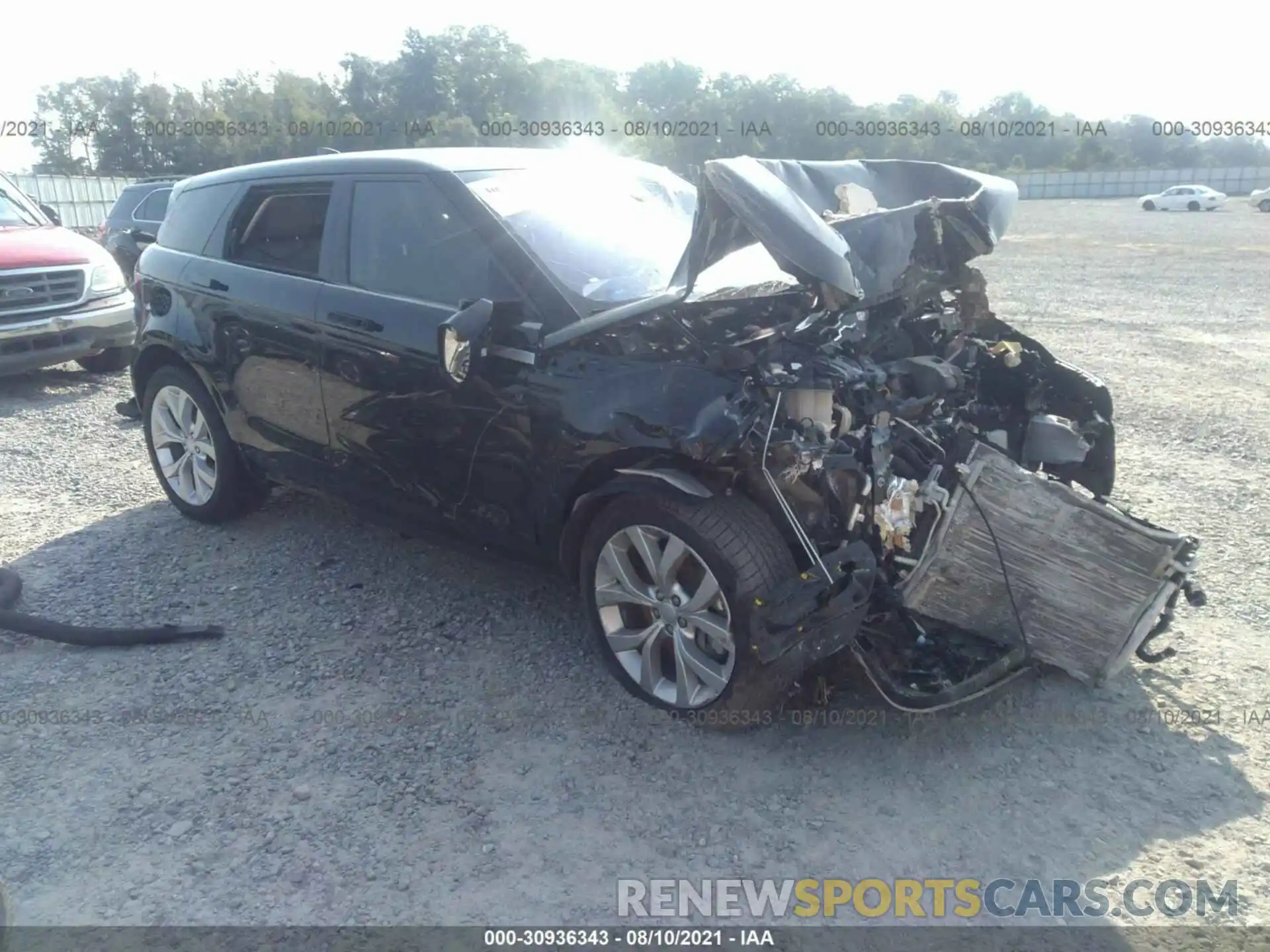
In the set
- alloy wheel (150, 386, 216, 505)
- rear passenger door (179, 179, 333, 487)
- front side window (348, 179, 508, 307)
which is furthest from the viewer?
alloy wheel (150, 386, 216, 505)

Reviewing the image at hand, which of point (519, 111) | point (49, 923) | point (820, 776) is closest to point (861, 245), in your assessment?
point (820, 776)

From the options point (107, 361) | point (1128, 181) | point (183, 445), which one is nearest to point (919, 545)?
point (183, 445)

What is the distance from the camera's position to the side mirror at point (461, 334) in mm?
3539

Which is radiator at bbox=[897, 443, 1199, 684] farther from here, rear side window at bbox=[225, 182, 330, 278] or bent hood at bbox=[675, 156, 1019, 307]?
rear side window at bbox=[225, 182, 330, 278]

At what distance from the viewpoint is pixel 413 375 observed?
13.3 feet

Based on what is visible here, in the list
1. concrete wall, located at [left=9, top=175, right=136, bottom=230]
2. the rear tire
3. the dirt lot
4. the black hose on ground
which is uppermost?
the dirt lot

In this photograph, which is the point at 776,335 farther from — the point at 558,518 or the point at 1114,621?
the point at 1114,621

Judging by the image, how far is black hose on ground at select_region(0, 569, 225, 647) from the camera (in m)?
4.23

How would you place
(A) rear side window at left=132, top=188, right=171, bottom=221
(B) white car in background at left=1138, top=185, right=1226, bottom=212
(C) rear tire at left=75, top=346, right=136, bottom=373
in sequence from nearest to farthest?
1. (C) rear tire at left=75, top=346, right=136, bottom=373
2. (A) rear side window at left=132, top=188, right=171, bottom=221
3. (B) white car in background at left=1138, top=185, right=1226, bottom=212

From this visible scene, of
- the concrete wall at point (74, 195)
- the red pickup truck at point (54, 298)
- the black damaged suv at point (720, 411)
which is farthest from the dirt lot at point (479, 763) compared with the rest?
the concrete wall at point (74, 195)

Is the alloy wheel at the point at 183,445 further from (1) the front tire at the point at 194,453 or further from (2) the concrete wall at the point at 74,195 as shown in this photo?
(2) the concrete wall at the point at 74,195

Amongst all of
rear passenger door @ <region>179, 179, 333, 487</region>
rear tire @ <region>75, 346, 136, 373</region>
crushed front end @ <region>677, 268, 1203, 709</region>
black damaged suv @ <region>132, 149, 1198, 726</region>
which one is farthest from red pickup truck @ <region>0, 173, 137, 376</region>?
crushed front end @ <region>677, 268, 1203, 709</region>

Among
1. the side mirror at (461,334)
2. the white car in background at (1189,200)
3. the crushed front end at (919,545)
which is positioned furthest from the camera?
the white car in background at (1189,200)

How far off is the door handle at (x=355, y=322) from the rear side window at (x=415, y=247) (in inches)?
5.8
